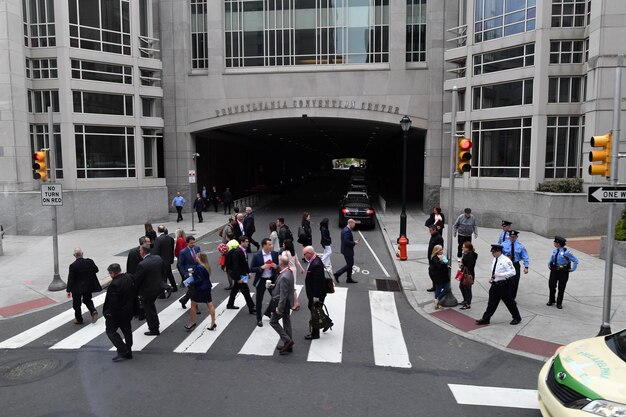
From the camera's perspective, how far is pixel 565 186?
2080 cm

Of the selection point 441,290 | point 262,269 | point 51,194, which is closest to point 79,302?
point 262,269

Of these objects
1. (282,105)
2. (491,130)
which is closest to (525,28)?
(491,130)

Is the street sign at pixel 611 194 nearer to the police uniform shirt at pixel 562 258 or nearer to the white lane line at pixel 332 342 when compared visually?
the police uniform shirt at pixel 562 258

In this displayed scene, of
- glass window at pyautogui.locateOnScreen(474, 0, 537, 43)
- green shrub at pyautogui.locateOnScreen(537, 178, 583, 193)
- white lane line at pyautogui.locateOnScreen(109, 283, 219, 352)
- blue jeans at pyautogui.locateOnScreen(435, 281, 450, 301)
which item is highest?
glass window at pyautogui.locateOnScreen(474, 0, 537, 43)

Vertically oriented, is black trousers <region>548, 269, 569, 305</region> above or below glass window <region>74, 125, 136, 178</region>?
below

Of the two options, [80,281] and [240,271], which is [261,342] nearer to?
[240,271]

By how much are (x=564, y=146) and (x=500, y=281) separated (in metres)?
15.5

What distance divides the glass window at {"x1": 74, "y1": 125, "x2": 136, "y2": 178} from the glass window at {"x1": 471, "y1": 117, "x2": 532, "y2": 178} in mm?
18032

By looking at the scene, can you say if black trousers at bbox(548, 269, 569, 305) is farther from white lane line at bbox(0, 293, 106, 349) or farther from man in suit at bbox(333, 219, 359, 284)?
white lane line at bbox(0, 293, 106, 349)

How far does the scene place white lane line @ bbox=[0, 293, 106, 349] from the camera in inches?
361

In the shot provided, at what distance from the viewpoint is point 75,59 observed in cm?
2403

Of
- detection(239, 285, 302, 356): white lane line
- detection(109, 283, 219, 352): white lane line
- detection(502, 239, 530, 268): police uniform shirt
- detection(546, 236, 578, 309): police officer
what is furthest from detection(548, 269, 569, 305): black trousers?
detection(109, 283, 219, 352): white lane line

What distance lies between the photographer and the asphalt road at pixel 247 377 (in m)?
6.56

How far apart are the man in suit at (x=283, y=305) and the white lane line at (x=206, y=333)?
1.37m
